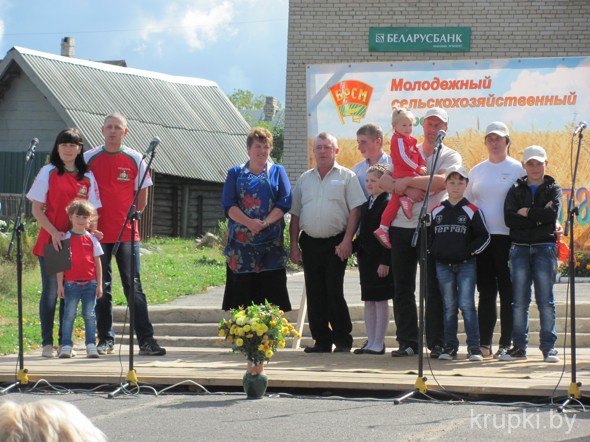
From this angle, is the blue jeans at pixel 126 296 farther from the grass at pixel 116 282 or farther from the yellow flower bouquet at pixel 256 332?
the yellow flower bouquet at pixel 256 332

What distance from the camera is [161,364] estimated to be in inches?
347

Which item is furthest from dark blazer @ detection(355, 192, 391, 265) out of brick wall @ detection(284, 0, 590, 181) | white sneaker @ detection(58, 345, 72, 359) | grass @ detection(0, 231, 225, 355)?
brick wall @ detection(284, 0, 590, 181)

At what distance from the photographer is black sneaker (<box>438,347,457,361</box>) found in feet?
29.3

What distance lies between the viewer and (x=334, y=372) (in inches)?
317

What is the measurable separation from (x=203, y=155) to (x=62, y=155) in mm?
25900

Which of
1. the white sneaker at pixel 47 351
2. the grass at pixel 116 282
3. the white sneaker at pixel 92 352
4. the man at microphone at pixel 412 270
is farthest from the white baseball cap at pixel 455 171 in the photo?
the grass at pixel 116 282

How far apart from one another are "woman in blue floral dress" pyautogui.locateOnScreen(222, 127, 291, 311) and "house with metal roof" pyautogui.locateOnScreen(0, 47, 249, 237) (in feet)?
68.0

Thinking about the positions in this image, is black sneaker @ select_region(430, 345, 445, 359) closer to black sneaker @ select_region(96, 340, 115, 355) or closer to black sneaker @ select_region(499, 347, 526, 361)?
black sneaker @ select_region(499, 347, 526, 361)

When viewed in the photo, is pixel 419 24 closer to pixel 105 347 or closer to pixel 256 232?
pixel 256 232

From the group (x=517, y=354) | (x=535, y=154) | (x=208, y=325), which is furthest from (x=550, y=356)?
(x=208, y=325)

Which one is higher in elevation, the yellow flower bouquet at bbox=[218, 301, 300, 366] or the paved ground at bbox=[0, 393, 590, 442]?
the yellow flower bouquet at bbox=[218, 301, 300, 366]

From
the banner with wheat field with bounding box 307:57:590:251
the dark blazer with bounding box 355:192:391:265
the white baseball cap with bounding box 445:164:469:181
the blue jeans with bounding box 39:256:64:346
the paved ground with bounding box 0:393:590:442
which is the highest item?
the banner with wheat field with bounding box 307:57:590:251

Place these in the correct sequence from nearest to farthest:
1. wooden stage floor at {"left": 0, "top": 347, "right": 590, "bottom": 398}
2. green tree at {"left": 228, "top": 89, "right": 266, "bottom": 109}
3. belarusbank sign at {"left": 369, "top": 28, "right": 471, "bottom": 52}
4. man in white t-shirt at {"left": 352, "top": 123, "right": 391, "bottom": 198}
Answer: wooden stage floor at {"left": 0, "top": 347, "right": 590, "bottom": 398}, man in white t-shirt at {"left": 352, "top": 123, "right": 391, "bottom": 198}, belarusbank sign at {"left": 369, "top": 28, "right": 471, "bottom": 52}, green tree at {"left": 228, "top": 89, "right": 266, "bottom": 109}

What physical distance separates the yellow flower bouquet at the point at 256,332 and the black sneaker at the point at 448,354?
6.12 feet
